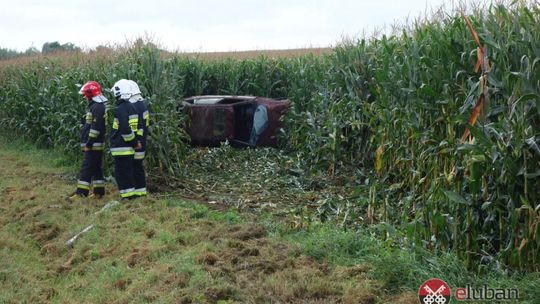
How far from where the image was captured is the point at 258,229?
23.2 ft

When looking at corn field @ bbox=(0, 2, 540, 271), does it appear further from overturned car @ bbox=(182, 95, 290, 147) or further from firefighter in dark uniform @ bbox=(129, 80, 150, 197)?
firefighter in dark uniform @ bbox=(129, 80, 150, 197)

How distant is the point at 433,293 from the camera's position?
15.5 feet

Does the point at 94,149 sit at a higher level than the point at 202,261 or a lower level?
higher

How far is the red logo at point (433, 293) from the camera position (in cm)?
467

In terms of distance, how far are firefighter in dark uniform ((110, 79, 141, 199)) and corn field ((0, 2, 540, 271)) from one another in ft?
3.91

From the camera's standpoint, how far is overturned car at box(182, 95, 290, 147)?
1327cm

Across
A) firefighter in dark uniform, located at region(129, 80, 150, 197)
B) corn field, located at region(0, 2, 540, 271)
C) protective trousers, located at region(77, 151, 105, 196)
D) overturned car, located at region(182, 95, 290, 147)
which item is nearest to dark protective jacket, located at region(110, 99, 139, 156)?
firefighter in dark uniform, located at region(129, 80, 150, 197)

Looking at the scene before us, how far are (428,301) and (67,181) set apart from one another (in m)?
8.51

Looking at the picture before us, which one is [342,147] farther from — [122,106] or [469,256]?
[469,256]

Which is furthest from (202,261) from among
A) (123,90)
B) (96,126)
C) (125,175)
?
(96,126)

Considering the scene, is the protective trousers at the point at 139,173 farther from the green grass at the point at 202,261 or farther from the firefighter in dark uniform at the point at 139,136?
the green grass at the point at 202,261

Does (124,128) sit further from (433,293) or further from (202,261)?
(433,293)

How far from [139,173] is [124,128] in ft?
2.55

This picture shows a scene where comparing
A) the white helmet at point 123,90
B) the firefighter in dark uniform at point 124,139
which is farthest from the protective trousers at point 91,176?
the white helmet at point 123,90
